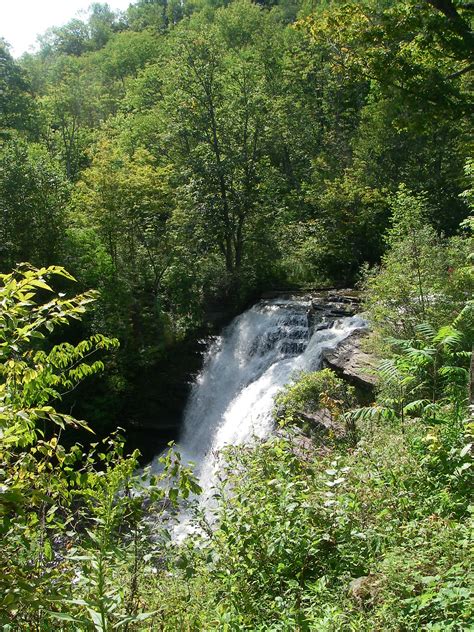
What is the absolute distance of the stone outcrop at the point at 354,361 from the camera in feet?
31.9

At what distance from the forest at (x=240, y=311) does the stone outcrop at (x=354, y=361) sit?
0.73 m

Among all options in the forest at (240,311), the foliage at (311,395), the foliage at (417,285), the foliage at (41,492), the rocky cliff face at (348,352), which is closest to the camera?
the foliage at (41,492)

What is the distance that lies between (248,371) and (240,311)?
149 inches

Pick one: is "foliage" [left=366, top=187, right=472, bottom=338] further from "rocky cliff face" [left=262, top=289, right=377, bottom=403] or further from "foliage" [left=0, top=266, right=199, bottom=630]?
"foliage" [left=0, top=266, right=199, bottom=630]

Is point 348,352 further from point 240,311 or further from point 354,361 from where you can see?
point 240,311

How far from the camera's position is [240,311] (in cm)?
1808

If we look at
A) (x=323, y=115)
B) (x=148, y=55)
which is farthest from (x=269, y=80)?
(x=148, y=55)

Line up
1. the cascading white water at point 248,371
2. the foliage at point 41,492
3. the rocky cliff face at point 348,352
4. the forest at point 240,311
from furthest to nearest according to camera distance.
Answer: the cascading white water at point 248,371 → the rocky cliff face at point 348,352 → the forest at point 240,311 → the foliage at point 41,492

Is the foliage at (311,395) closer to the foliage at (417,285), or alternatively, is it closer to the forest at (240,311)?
the forest at (240,311)

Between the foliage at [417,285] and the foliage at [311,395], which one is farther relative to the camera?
the foliage at [417,285]

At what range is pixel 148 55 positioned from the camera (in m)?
45.6

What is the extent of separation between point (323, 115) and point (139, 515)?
1113 inches

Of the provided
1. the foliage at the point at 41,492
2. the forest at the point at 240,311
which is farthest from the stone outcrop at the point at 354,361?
the foliage at the point at 41,492

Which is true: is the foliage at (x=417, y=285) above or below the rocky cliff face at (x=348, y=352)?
above
